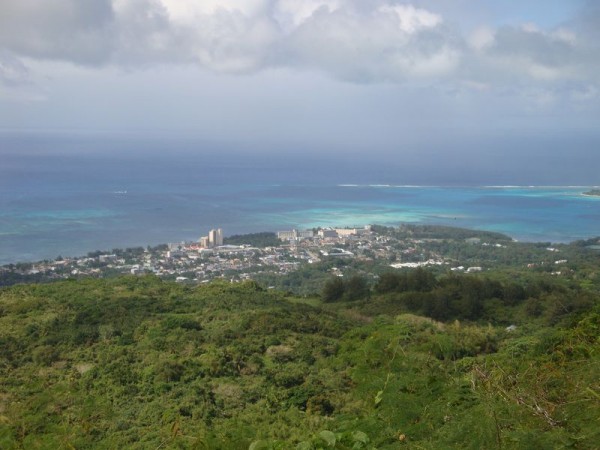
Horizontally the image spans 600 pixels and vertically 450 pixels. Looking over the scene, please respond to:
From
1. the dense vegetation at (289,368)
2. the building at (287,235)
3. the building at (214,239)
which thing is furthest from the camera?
the building at (287,235)

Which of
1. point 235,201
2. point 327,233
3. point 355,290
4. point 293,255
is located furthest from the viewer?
point 235,201

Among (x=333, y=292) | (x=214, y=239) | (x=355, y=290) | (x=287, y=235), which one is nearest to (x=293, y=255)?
(x=287, y=235)

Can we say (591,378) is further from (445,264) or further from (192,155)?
(192,155)

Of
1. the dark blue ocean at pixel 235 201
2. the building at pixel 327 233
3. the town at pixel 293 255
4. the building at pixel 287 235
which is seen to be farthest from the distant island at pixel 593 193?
the building at pixel 287 235

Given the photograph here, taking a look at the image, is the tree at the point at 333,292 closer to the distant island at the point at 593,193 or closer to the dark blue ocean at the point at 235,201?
the dark blue ocean at the point at 235,201

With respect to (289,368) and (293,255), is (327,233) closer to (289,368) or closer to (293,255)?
(293,255)
